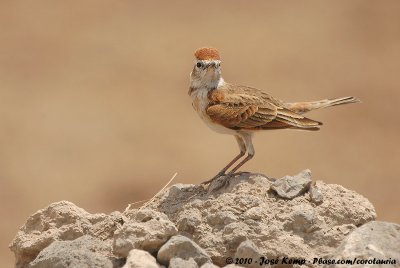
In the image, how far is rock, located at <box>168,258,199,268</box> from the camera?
693cm

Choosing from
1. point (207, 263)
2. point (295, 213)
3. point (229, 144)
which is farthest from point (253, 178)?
point (229, 144)

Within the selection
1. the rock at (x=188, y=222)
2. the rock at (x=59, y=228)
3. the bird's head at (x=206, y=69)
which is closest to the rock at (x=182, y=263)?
the rock at (x=188, y=222)

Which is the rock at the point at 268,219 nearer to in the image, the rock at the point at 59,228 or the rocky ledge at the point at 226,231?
the rocky ledge at the point at 226,231

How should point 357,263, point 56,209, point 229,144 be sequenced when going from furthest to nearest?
point 229,144 < point 56,209 < point 357,263

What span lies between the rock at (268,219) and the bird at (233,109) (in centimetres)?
68

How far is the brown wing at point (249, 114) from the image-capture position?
871 centimetres

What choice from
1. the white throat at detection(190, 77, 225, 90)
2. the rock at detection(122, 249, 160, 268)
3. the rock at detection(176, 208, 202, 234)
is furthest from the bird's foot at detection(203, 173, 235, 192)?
the rock at detection(122, 249, 160, 268)

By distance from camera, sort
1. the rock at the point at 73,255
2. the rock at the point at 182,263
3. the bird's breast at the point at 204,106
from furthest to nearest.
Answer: the bird's breast at the point at 204,106 → the rock at the point at 73,255 → the rock at the point at 182,263

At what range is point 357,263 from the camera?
6.76m

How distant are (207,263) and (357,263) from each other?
3.15 ft

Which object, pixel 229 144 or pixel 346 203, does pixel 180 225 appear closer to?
pixel 346 203

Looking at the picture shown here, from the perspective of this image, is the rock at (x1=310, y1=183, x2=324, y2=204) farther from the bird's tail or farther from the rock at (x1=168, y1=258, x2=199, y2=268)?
the bird's tail

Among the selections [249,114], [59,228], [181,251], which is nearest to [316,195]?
[249,114]

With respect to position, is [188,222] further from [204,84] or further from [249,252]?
[204,84]
